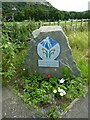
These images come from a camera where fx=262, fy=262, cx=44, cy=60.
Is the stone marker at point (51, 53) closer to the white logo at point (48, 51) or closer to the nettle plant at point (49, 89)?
the white logo at point (48, 51)

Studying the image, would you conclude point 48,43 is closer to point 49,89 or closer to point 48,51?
point 48,51

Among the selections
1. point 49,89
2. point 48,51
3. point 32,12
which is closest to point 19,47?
point 48,51

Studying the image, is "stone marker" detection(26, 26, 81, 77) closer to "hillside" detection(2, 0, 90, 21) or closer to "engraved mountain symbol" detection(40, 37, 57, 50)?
"engraved mountain symbol" detection(40, 37, 57, 50)

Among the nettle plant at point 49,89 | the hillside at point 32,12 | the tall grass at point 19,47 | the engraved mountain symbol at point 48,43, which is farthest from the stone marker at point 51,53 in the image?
the hillside at point 32,12

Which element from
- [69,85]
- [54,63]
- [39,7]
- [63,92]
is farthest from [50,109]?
[39,7]

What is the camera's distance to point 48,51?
4.54 metres

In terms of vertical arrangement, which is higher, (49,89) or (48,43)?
(48,43)

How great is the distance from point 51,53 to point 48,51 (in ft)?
0.21

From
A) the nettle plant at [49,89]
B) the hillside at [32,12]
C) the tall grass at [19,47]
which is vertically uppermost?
the hillside at [32,12]

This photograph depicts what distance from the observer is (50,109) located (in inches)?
139

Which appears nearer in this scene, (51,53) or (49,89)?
(49,89)

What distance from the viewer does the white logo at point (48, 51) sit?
14.8ft

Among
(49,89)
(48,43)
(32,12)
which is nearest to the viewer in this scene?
(49,89)

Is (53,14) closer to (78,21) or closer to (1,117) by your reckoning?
(78,21)
